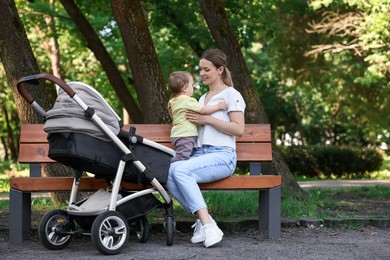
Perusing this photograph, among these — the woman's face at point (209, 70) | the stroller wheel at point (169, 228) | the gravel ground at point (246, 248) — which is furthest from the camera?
the woman's face at point (209, 70)

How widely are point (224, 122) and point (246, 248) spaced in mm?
1076

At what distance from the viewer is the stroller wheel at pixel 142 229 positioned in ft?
21.0

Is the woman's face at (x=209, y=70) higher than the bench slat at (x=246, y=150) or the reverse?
higher

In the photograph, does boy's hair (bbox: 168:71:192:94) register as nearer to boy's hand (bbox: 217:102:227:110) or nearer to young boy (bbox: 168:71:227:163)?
young boy (bbox: 168:71:227:163)

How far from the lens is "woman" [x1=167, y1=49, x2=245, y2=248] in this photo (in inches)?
243

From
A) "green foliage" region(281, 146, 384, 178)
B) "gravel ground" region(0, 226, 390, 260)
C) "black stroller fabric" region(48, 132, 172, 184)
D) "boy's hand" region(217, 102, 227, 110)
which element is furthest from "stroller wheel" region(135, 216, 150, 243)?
"green foliage" region(281, 146, 384, 178)

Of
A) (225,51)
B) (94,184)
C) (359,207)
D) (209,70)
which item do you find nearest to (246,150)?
(209,70)

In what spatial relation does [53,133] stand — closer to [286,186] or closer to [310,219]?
[310,219]

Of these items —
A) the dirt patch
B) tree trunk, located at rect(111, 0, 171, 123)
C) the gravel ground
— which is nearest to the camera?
the gravel ground

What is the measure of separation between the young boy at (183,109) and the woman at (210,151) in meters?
0.06

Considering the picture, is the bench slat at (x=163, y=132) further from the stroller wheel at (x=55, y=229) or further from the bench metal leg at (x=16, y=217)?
the stroller wheel at (x=55, y=229)

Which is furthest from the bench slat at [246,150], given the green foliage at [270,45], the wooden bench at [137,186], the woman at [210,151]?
the green foliage at [270,45]

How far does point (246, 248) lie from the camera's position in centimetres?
612

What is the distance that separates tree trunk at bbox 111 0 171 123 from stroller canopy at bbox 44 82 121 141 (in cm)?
442
